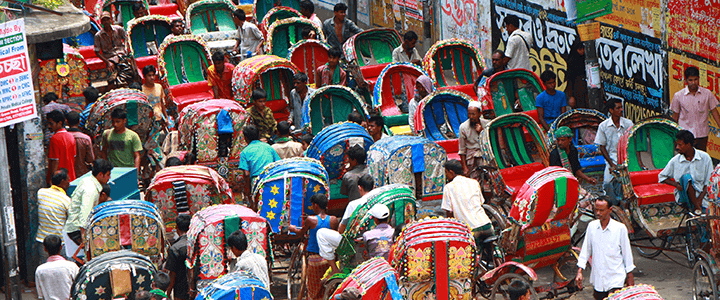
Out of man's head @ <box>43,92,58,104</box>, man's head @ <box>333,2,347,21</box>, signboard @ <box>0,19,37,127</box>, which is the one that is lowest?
man's head @ <box>43,92,58,104</box>

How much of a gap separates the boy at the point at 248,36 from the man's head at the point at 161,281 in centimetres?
889

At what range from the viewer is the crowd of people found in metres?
8.94

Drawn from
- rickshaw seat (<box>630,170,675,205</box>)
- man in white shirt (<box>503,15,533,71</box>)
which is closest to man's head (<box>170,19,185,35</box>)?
man in white shirt (<box>503,15,533,71</box>)

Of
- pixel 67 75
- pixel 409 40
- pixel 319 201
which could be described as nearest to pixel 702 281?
pixel 319 201

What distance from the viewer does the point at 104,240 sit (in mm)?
9523

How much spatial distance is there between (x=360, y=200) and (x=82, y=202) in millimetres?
2969

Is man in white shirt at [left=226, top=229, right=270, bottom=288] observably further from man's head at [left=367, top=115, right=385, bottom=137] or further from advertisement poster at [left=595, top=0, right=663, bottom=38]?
advertisement poster at [left=595, top=0, right=663, bottom=38]

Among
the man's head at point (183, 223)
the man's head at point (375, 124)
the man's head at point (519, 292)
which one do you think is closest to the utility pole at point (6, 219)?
the man's head at point (183, 223)

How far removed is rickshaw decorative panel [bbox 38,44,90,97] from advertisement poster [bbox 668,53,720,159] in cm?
922

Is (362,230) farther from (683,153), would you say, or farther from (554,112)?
(554,112)

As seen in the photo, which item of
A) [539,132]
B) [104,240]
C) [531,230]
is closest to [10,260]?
[104,240]

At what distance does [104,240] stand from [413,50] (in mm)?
8135

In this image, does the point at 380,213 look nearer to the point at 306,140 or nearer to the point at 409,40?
the point at 306,140

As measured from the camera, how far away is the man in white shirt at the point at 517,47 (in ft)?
50.9
